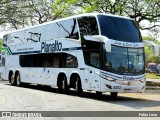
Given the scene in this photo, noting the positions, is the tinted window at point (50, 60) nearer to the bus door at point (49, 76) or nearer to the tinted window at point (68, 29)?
the bus door at point (49, 76)

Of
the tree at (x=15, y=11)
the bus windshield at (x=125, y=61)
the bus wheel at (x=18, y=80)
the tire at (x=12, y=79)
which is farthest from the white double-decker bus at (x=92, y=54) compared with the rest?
the tree at (x=15, y=11)

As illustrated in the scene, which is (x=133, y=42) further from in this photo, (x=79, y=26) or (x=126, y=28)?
(x=79, y=26)

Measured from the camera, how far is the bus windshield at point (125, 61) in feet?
57.1

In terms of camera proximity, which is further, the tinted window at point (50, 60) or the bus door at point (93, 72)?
the tinted window at point (50, 60)

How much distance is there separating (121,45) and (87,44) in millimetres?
1759

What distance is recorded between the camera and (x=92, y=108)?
13781 mm

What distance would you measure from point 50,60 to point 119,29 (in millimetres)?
5800

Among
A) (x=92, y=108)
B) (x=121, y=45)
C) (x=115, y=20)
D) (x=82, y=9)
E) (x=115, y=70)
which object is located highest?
(x=82, y=9)

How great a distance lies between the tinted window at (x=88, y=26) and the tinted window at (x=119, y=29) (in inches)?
15.6

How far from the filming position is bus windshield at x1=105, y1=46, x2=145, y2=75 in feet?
57.1

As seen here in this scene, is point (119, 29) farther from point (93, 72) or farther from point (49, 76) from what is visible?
point (49, 76)

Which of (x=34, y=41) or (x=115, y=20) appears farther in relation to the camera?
(x=34, y=41)

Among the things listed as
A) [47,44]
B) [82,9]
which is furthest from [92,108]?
[82,9]

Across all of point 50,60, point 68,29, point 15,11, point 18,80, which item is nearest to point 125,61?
point 68,29
